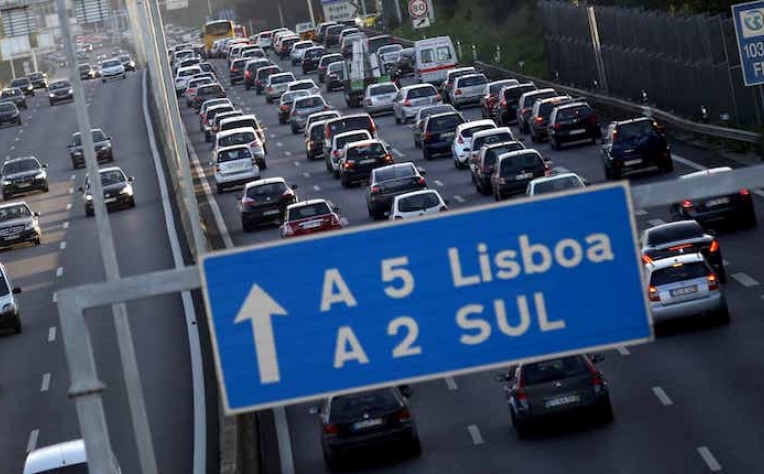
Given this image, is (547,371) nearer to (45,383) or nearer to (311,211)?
(45,383)

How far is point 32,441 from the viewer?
3581 centimetres

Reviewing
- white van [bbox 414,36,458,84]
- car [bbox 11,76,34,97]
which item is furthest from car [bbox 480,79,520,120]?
car [bbox 11,76,34,97]

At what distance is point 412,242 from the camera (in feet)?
41.5

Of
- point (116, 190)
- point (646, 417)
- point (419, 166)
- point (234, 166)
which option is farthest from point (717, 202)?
point (116, 190)

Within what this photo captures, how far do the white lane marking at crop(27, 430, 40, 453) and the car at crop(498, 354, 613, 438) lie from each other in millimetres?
10147

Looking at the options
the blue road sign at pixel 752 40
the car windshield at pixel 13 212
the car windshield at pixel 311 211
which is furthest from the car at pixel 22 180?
the blue road sign at pixel 752 40

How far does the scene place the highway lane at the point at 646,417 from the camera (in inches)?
1065

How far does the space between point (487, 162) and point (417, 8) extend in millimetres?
42371

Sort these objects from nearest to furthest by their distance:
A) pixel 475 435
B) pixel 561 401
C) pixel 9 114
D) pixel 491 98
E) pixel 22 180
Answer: pixel 561 401, pixel 475 435, pixel 491 98, pixel 22 180, pixel 9 114

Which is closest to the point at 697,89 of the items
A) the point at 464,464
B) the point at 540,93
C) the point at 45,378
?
the point at 540,93

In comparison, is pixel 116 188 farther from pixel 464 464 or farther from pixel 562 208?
pixel 562 208

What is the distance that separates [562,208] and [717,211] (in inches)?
1242

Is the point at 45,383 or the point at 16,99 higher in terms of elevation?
the point at 16,99

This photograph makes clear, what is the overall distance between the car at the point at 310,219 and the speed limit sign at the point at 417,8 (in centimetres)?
4655
